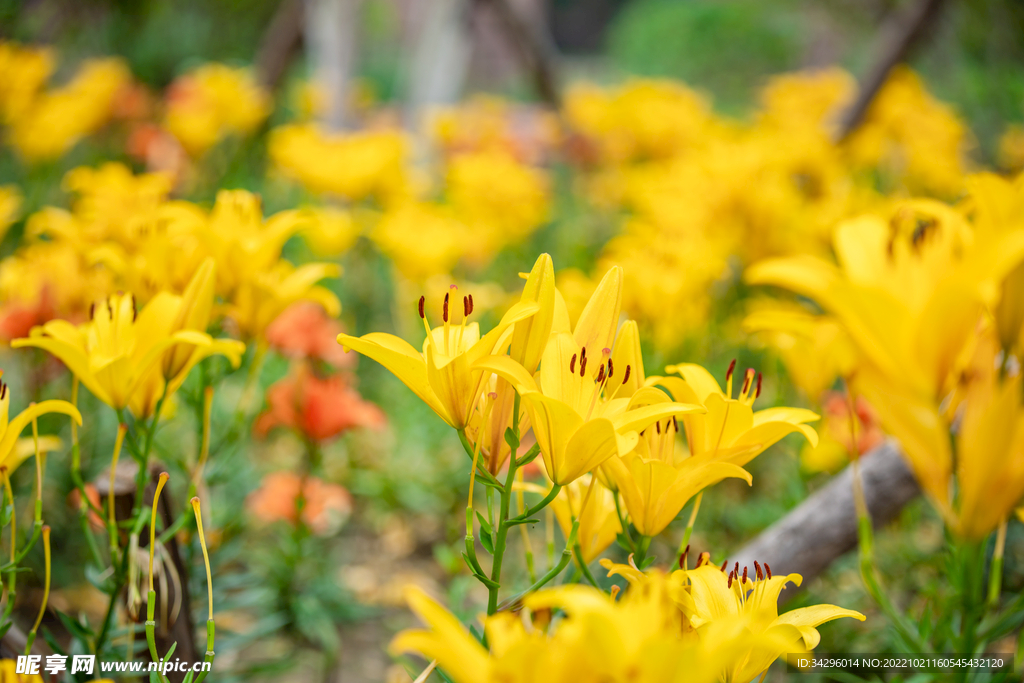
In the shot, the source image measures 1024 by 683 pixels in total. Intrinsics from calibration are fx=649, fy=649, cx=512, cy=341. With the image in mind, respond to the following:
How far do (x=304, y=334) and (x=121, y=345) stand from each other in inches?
31.5

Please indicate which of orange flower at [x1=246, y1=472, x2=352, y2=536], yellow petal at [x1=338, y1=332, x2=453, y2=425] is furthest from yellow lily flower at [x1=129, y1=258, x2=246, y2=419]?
orange flower at [x1=246, y1=472, x2=352, y2=536]

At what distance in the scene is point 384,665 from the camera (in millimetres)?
1554

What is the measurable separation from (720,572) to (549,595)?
201mm

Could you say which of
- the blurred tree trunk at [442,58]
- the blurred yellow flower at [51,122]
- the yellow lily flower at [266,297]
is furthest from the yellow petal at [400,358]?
the blurred tree trunk at [442,58]

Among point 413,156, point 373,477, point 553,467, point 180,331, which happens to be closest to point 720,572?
point 553,467

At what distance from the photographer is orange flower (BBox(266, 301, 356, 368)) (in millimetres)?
1445

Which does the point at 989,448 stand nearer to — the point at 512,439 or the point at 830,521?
the point at 512,439

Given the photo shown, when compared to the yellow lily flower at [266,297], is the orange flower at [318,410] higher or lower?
lower

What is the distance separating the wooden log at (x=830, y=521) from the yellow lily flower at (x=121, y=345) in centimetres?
90

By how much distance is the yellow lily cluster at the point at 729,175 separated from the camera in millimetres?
A: 1486

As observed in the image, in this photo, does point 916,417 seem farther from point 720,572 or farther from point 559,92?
point 559,92

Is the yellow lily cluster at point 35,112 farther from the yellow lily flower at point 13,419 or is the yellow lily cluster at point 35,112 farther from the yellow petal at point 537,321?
the yellow petal at point 537,321

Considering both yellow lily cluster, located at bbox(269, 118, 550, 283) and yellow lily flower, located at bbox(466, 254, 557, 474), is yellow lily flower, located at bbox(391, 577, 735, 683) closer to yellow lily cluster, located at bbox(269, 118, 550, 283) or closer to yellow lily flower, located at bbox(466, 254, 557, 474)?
yellow lily flower, located at bbox(466, 254, 557, 474)

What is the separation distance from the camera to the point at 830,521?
41.9 inches
